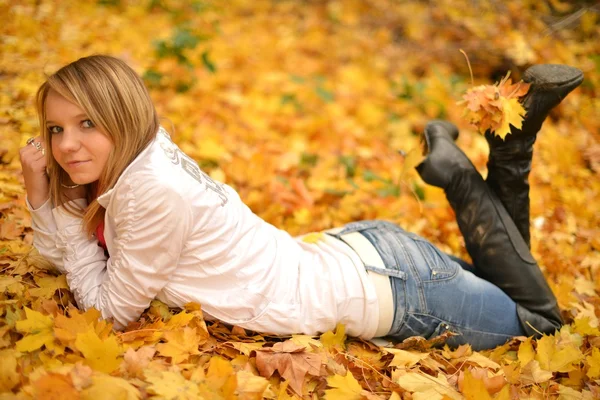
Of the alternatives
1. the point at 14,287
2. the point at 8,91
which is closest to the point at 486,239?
the point at 14,287

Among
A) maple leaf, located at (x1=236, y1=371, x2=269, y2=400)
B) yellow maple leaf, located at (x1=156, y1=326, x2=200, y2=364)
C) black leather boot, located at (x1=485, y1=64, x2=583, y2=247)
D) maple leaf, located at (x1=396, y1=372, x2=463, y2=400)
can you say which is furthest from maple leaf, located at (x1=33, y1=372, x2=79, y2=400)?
black leather boot, located at (x1=485, y1=64, x2=583, y2=247)

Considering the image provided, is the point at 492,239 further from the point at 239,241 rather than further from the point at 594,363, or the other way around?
the point at 239,241

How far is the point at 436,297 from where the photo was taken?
203cm

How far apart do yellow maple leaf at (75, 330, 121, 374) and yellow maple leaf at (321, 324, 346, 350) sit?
0.78m

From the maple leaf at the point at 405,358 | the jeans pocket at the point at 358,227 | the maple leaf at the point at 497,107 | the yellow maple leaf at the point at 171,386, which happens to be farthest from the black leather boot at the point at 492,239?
the yellow maple leaf at the point at 171,386

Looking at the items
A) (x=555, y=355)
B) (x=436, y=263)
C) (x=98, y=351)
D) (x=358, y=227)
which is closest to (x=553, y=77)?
(x=436, y=263)

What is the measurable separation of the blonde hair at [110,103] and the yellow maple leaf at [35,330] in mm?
402

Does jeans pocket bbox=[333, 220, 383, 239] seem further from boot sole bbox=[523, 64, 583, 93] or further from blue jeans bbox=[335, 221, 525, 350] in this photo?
boot sole bbox=[523, 64, 583, 93]

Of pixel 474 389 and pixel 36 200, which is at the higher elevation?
pixel 36 200

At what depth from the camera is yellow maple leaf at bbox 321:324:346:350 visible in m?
2.00

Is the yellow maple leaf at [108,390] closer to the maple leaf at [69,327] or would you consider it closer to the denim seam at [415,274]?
the maple leaf at [69,327]

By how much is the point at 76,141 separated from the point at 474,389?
1.57m

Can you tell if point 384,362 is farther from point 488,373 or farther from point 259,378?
point 259,378

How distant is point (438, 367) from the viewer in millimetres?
2043
